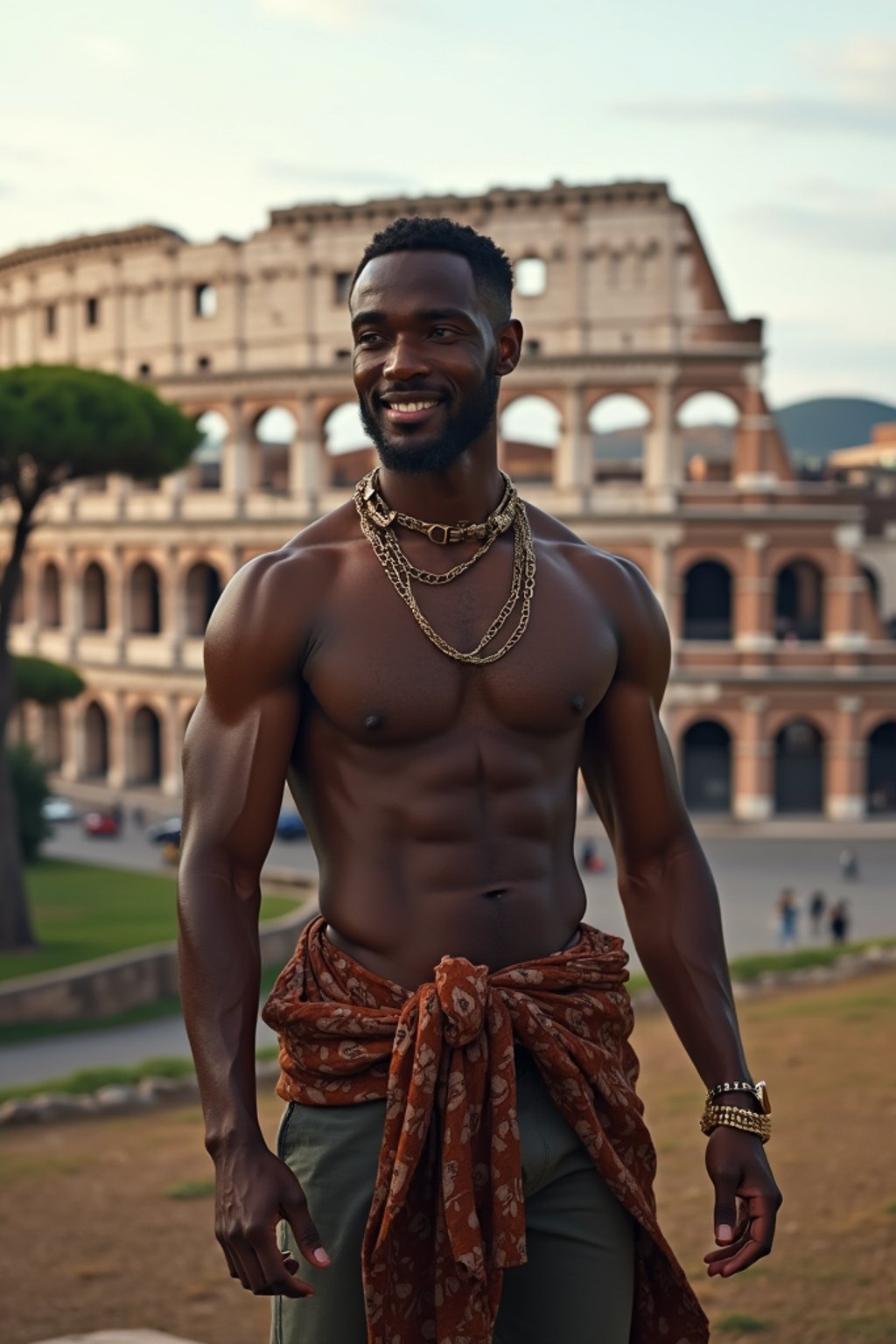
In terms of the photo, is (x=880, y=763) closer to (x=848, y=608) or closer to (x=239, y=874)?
(x=848, y=608)

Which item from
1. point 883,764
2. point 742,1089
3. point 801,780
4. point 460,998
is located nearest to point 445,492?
point 460,998

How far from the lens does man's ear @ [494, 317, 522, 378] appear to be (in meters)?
3.62

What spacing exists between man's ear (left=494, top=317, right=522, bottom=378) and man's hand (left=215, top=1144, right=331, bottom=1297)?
169 centimetres

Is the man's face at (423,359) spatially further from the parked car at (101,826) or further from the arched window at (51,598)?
the arched window at (51,598)

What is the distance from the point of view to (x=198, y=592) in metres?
39.3

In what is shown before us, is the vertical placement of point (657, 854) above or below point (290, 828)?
above

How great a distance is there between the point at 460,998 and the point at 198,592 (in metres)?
36.6

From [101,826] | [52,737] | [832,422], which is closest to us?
[101,826]

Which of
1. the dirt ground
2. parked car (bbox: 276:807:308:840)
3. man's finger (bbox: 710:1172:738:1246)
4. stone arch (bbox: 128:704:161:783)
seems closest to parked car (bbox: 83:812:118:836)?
parked car (bbox: 276:807:308:840)

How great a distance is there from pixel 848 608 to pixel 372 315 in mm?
32078

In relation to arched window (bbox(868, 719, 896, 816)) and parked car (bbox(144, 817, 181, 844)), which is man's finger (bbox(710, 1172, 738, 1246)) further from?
arched window (bbox(868, 719, 896, 816))

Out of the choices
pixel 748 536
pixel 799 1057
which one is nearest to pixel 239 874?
pixel 799 1057

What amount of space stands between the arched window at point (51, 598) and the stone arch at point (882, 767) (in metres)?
20.7

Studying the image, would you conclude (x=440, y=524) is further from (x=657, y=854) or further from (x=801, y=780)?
(x=801, y=780)
